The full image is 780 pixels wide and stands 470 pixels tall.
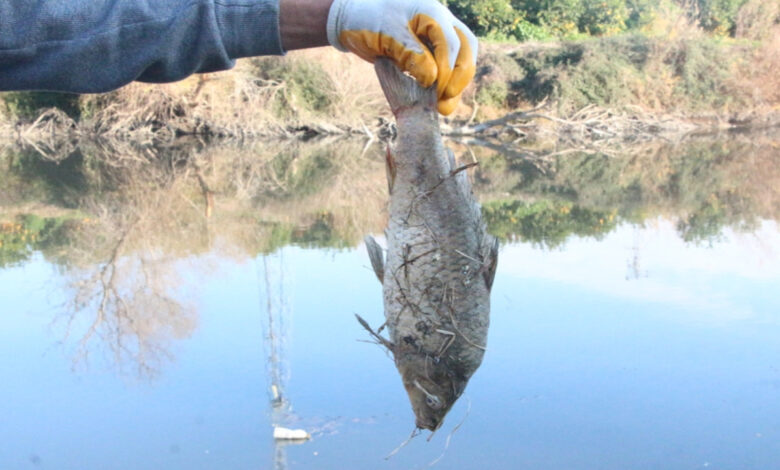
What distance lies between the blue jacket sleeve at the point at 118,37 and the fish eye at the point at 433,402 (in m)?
1.18

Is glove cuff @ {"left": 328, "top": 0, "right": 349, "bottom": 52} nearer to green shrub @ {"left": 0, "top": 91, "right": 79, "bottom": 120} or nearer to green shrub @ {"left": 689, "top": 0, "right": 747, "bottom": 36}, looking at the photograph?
green shrub @ {"left": 0, "top": 91, "right": 79, "bottom": 120}

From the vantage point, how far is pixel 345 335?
7.03 m

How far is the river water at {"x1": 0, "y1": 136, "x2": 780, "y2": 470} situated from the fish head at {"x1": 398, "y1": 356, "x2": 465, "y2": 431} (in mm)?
2492

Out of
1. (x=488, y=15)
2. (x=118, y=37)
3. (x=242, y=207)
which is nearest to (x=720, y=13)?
(x=488, y=15)

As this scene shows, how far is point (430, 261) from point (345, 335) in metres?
4.58

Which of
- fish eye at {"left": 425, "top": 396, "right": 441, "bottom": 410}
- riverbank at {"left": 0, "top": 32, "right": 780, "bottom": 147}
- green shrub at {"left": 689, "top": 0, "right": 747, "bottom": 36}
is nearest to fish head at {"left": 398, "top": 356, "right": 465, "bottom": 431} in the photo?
fish eye at {"left": 425, "top": 396, "right": 441, "bottom": 410}

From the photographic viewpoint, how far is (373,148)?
2256cm

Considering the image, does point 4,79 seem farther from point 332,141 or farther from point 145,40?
point 332,141

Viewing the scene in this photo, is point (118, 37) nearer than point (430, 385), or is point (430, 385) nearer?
point (118, 37)

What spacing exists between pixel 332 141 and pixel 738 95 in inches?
574

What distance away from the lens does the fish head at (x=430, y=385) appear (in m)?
2.61

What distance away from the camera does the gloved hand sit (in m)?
2.32

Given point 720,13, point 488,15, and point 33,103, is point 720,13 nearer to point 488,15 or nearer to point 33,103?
point 488,15

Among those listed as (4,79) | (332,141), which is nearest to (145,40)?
(4,79)
